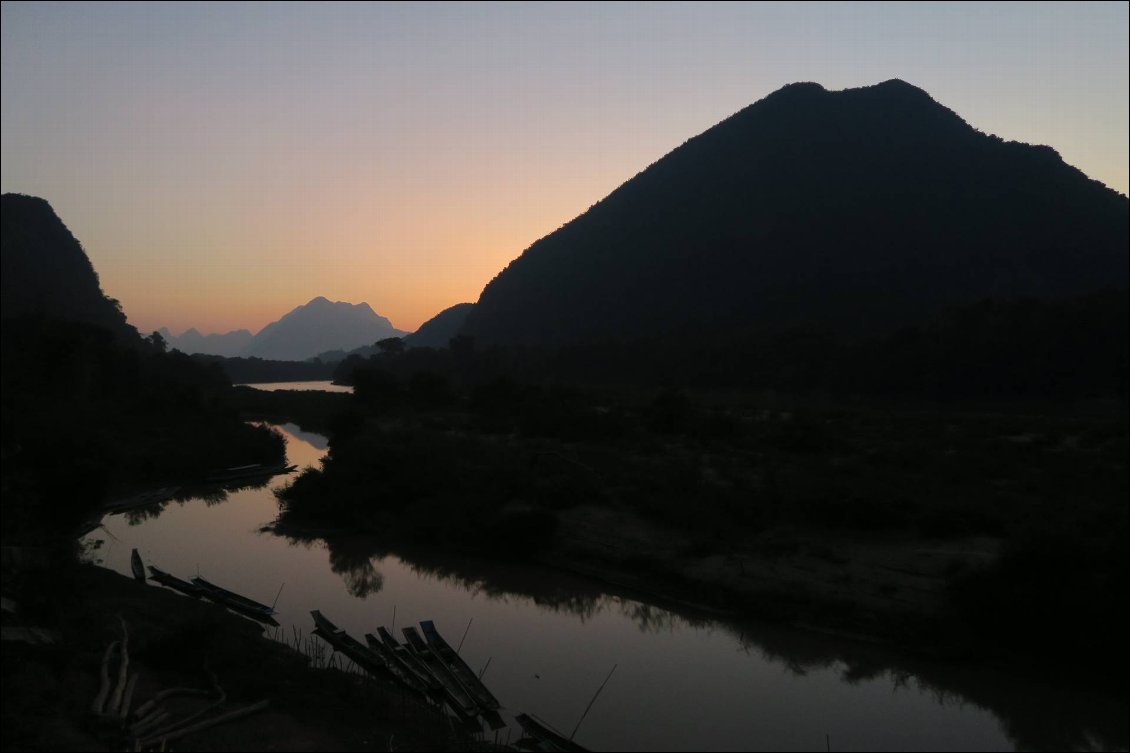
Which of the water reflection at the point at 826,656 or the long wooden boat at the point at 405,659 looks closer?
the water reflection at the point at 826,656

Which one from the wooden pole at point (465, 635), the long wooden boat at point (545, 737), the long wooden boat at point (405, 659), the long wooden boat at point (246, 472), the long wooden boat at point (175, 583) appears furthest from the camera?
A: the long wooden boat at point (246, 472)

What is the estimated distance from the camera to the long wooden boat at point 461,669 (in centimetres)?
1063

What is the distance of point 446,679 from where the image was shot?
11164 millimetres

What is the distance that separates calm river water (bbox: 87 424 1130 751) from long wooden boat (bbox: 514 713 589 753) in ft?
2.32

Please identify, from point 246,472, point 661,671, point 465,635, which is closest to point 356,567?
point 465,635

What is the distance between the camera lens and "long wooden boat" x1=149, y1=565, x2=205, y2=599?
15808 mm

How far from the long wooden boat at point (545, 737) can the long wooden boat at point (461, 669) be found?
0.75 meters

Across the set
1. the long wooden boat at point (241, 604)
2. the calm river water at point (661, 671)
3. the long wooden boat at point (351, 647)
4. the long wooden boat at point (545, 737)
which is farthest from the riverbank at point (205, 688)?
the calm river water at point (661, 671)

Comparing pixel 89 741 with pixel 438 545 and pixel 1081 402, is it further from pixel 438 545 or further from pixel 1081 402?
pixel 1081 402

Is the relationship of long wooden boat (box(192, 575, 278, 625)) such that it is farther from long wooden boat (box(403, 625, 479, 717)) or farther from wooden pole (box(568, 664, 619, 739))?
wooden pole (box(568, 664, 619, 739))

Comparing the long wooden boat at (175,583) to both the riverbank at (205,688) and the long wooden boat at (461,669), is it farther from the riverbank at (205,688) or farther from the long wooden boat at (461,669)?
the long wooden boat at (461,669)

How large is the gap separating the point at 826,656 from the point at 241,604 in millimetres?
10675

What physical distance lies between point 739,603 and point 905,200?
104968 mm

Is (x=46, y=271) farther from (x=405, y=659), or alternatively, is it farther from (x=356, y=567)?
(x=405, y=659)
